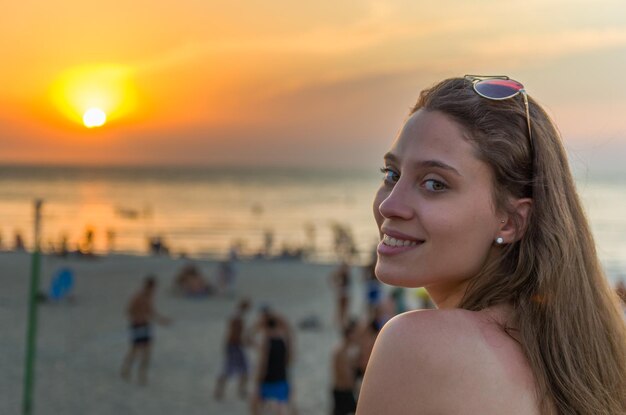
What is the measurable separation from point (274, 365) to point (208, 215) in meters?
53.0

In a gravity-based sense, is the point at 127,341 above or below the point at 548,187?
below

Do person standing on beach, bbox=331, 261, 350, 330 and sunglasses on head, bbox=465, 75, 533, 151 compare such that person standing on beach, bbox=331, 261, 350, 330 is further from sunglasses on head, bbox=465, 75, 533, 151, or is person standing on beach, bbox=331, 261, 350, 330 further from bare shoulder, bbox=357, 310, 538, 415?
bare shoulder, bbox=357, 310, 538, 415

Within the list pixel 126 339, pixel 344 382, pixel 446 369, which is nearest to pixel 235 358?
pixel 344 382

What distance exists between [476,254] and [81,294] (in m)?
19.0

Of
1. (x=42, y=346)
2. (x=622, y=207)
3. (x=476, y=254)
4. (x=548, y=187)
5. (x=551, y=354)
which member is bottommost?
(x=42, y=346)

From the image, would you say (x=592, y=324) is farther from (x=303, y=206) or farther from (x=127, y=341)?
(x=303, y=206)

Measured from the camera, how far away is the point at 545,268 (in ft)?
4.45

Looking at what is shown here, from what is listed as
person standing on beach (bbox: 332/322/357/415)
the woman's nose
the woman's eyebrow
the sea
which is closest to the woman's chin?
the woman's nose

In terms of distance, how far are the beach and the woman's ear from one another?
9.58 m

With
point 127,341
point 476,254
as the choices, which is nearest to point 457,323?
point 476,254

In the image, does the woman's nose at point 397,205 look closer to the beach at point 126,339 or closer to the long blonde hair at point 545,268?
the long blonde hair at point 545,268

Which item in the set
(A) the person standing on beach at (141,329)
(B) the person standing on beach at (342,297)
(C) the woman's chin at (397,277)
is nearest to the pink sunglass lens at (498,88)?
(C) the woman's chin at (397,277)

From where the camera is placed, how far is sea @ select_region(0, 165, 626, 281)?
3791 centimetres

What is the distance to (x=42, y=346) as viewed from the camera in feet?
46.7
